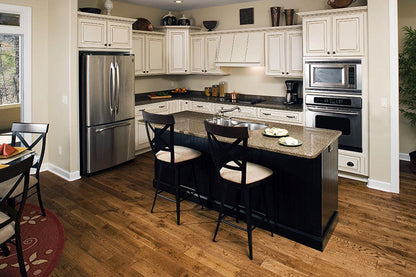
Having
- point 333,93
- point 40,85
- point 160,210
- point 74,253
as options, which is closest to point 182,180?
point 160,210

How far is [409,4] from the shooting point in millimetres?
4621

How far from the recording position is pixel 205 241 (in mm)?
2846

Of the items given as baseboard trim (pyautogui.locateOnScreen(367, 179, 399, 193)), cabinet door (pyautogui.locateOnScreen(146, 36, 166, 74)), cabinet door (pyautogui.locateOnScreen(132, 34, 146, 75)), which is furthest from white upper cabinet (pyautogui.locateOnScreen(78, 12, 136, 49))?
baseboard trim (pyautogui.locateOnScreen(367, 179, 399, 193))

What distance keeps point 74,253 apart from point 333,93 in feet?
11.9

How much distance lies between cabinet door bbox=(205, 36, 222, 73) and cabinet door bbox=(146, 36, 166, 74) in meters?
0.86

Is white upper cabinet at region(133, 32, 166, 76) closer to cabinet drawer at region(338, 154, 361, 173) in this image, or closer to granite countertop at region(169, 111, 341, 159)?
granite countertop at region(169, 111, 341, 159)

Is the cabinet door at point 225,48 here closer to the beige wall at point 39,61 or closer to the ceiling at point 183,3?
the ceiling at point 183,3

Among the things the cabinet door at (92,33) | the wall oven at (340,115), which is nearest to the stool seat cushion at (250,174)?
the wall oven at (340,115)

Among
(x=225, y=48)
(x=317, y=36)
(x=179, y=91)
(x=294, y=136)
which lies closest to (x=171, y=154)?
(x=294, y=136)

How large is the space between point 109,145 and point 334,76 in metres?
3.38

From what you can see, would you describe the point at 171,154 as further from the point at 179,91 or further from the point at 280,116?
the point at 179,91

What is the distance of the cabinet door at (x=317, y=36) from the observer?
4.20 m

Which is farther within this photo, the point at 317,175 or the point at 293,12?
the point at 293,12

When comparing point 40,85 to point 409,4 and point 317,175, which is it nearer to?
point 317,175
